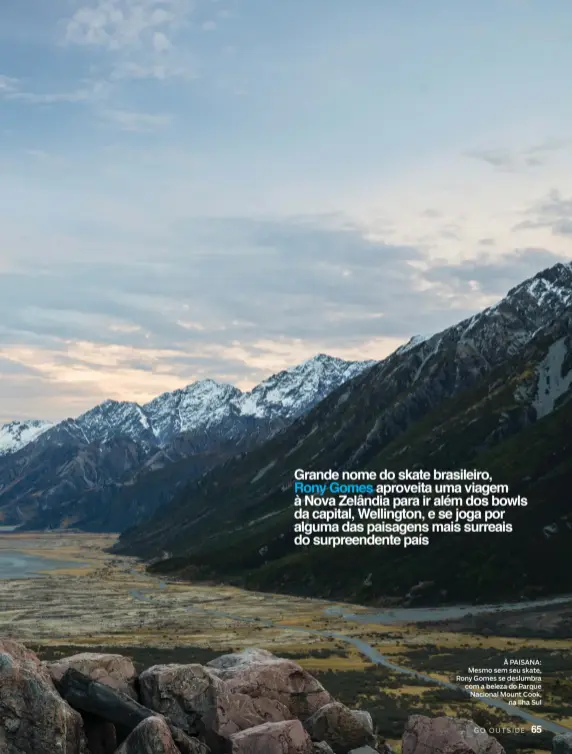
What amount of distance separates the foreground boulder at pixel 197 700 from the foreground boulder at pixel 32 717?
13.4 ft

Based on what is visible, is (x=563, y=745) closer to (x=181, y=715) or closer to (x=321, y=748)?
(x=321, y=748)

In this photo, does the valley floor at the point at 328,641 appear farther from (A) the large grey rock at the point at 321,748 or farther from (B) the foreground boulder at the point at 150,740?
(B) the foreground boulder at the point at 150,740

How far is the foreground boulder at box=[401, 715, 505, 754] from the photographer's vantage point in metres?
35.5

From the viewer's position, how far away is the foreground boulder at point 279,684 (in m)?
38.8

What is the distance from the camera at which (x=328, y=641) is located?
119 metres

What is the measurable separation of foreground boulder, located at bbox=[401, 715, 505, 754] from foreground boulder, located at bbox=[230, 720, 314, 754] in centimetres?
552

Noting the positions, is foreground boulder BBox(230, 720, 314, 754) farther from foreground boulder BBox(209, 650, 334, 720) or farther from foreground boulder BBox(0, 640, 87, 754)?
foreground boulder BBox(0, 640, 87, 754)

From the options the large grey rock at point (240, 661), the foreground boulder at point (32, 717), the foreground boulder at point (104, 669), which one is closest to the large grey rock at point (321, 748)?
the large grey rock at point (240, 661)

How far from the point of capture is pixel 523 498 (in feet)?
616

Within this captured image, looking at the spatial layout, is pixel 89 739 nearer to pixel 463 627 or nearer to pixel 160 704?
pixel 160 704

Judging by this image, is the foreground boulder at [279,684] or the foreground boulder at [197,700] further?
the foreground boulder at [279,684]

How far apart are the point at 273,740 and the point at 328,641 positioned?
89.7m

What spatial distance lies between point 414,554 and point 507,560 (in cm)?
2708

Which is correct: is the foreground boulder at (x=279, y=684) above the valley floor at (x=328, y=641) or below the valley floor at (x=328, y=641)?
above
